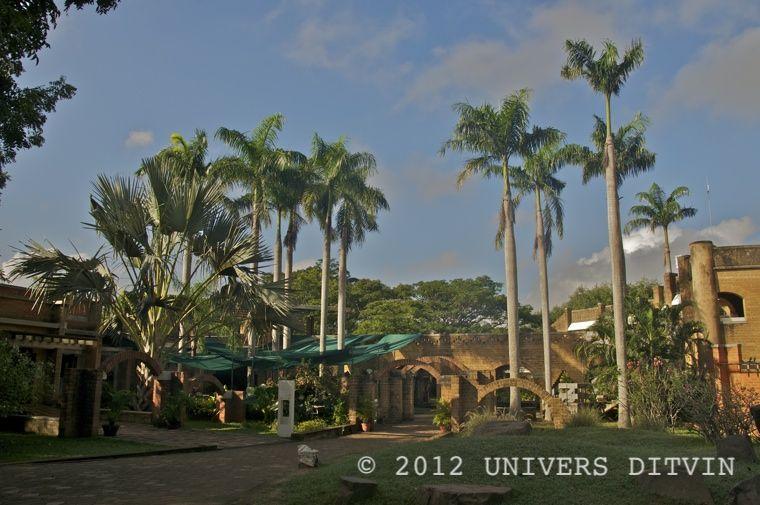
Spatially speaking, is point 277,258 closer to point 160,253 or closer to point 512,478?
point 160,253

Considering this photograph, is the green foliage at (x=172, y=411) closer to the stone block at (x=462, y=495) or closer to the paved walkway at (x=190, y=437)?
the paved walkway at (x=190, y=437)

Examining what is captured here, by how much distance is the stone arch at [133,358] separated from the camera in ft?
52.8

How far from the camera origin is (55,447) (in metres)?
12.3

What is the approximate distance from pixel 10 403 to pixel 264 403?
920 cm

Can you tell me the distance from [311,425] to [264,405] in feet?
6.58

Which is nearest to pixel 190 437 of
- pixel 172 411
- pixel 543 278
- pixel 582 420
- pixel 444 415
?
pixel 172 411

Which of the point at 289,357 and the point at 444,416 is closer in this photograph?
the point at 444,416

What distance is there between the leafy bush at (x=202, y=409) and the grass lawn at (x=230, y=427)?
308 mm

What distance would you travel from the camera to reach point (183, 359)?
25656mm

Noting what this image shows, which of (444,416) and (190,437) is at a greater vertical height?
(444,416)

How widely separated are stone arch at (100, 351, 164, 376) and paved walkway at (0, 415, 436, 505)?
444 centimetres

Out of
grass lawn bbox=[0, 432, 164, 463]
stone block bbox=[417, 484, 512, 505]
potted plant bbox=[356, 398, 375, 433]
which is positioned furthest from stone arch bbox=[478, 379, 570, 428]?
stone block bbox=[417, 484, 512, 505]

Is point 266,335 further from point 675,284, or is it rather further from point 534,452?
point 675,284

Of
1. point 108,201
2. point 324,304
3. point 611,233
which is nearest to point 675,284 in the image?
point 611,233
